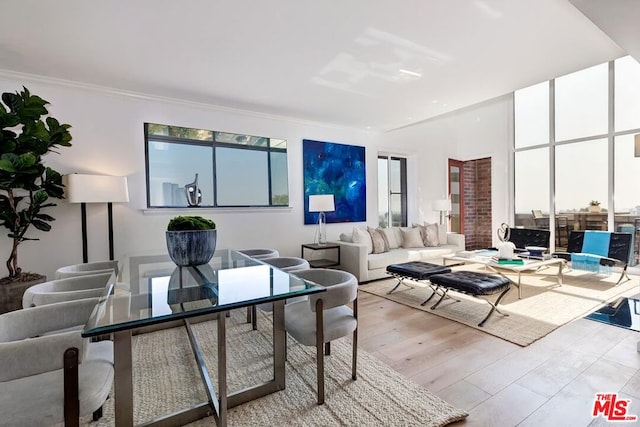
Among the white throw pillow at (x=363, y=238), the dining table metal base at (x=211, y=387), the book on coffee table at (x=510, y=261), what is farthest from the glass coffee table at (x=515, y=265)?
A: the dining table metal base at (x=211, y=387)

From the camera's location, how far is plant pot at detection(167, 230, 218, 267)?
2154mm

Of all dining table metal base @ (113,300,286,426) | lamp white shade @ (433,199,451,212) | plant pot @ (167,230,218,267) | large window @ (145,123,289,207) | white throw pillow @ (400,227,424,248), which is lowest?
dining table metal base @ (113,300,286,426)

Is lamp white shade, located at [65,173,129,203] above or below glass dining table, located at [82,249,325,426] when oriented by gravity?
above

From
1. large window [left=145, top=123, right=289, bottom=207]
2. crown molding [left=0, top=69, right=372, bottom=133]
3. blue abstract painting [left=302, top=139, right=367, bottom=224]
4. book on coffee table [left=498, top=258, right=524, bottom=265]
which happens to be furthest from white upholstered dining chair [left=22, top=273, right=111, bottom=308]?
book on coffee table [left=498, top=258, right=524, bottom=265]

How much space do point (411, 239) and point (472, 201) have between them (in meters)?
3.84

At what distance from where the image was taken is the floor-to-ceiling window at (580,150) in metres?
5.02

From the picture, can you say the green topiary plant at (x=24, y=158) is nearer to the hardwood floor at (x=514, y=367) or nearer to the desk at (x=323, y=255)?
the desk at (x=323, y=255)

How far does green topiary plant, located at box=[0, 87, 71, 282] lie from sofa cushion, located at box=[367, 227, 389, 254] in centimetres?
410

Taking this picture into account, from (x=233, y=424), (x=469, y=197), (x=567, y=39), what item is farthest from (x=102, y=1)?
(x=469, y=197)

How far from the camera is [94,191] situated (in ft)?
10.6

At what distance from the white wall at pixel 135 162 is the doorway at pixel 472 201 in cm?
175

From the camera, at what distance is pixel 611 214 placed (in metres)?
5.15

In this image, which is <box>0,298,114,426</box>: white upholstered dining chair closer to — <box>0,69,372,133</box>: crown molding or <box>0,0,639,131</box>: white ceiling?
<box>0,0,639,131</box>: white ceiling

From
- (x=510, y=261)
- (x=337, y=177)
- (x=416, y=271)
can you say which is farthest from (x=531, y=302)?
(x=337, y=177)
